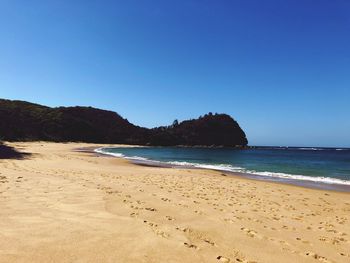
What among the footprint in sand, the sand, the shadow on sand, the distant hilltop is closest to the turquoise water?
the shadow on sand

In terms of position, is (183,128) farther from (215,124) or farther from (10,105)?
(10,105)

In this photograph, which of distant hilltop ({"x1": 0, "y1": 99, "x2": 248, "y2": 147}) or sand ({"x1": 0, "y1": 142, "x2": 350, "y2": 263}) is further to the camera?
distant hilltop ({"x1": 0, "y1": 99, "x2": 248, "y2": 147})

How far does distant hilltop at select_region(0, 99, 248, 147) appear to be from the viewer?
4400 inches

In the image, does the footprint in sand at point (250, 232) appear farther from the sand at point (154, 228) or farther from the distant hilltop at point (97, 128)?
the distant hilltop at point (97, 128)

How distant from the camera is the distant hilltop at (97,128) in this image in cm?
11175

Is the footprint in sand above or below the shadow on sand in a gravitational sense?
below

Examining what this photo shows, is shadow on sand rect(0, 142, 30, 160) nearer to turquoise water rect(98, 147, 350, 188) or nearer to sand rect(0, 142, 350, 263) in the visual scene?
turquoise water rect(98, 147, 350, 188)

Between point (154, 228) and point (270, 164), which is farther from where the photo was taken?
point (270, 164)

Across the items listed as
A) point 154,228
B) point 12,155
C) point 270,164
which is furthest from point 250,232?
point 270,164

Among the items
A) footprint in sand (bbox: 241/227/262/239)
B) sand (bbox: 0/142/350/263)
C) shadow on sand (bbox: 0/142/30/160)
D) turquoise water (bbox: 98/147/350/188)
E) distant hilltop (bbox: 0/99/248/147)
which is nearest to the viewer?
sand (bbox: 0/142/350/263)

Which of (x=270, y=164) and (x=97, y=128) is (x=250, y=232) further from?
(x=97, y=128)

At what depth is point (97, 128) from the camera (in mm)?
147250

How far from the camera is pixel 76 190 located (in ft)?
35.9

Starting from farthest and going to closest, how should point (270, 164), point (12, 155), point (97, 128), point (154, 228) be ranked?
point (97, 128) → point (270, 164) → point (12, 155) → point (154, 228)
